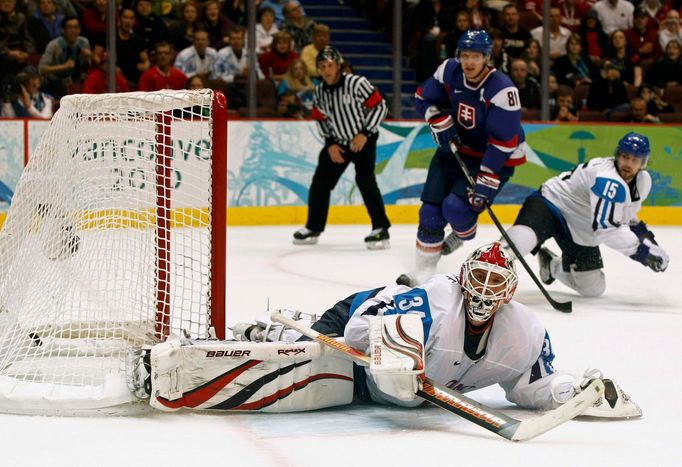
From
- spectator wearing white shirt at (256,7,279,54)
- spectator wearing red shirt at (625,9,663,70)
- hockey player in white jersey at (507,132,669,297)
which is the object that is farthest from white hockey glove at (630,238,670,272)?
spectator wearing red shirt at (625,9,663,70)

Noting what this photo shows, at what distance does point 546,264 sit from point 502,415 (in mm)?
2700

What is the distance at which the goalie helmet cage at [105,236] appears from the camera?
133 inches

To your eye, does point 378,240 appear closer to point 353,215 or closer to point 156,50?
point 353,215

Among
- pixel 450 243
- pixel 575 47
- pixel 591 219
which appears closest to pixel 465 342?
pixel 591 219

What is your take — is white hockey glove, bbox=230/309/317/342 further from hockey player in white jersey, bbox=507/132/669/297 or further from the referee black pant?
the referee black pant

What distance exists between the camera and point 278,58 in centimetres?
834

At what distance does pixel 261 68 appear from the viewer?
8281mm

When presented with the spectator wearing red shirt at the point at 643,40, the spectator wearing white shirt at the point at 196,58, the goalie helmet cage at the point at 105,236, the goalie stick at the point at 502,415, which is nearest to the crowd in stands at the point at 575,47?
the spectator wearing red shirt at the point at 643,40

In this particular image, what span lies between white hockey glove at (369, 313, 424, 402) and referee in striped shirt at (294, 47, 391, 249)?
4.28 m

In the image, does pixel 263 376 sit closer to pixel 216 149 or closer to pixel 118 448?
pixel 118 448

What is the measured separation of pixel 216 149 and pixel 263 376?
77 centimetres

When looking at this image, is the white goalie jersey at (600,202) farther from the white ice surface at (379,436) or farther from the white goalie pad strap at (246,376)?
the white goalie pad strap at (246,376)

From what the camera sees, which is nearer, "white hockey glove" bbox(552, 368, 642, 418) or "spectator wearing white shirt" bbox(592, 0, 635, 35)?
"white hockey glove" bbox(552, 368, 642, 418)

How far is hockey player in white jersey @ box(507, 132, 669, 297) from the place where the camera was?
4.86 m
